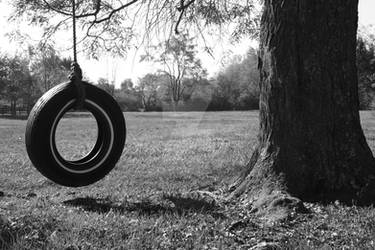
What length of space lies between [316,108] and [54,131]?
2805 millimetres

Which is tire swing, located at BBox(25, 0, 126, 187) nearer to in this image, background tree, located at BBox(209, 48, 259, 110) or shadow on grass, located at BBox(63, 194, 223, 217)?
shadow on grass, located at BBox(63, 194, 223, 217)

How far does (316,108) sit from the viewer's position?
4.59m

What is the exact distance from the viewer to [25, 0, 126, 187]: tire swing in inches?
173

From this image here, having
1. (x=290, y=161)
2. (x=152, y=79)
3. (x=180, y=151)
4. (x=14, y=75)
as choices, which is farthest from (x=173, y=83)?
(x=290, y=161)

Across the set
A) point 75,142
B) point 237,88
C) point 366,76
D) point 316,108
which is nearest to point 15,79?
point 237,88

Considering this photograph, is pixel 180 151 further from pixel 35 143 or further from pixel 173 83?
pixel 173 83

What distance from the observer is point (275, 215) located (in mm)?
3979

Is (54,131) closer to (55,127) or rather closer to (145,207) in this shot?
Answer: (55,127)

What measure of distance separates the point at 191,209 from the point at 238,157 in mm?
4707

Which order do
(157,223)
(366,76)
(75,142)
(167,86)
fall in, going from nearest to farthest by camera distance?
(157,223) < (75,142) < (366,76) < (167,86)

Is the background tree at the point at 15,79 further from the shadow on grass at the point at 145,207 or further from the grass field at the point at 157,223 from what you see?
the shadow on grass at the point at 145,207

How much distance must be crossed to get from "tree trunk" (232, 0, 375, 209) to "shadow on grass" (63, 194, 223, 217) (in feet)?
1.84

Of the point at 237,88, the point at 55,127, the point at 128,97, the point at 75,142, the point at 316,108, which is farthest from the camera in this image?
the point at 128,97

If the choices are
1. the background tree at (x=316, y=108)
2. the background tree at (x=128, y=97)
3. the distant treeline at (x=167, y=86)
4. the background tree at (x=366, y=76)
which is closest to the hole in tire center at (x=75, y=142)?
the background tree at (x=316, y=108)
